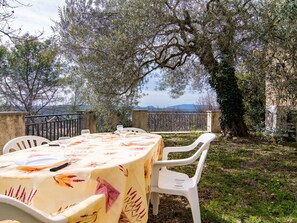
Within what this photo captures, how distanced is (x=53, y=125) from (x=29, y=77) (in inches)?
262

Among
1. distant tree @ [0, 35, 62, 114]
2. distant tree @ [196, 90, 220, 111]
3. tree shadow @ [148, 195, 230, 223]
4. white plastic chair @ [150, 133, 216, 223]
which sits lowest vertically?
tree shadow @ [148, 195, 230, 223]

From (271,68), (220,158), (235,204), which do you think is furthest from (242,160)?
(235,204)

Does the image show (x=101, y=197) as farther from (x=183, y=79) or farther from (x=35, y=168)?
(x=183, y=79)

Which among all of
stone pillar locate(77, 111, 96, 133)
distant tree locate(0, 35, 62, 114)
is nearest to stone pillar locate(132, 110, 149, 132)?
stone pillar locate(77, 111, 96, 133)

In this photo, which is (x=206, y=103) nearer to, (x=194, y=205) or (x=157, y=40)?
(x=157, y=40)

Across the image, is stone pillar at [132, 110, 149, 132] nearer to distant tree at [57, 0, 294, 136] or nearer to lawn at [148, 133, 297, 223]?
distant tree at [57, 0, 294, 136]

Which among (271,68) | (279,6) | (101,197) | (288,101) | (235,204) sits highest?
(279,6)

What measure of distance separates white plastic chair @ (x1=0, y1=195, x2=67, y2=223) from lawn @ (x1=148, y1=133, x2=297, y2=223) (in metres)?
1.98

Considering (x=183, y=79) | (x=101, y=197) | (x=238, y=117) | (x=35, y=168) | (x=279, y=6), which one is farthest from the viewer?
(x=183, y=79)

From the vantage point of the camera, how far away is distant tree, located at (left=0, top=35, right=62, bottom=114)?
10930 millimetres

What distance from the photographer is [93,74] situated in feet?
21.7

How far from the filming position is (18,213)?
3.28ft

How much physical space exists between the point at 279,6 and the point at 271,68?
1.09 meters

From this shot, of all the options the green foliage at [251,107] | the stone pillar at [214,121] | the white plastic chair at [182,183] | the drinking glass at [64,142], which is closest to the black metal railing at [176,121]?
the stone pillar at [214,121]
